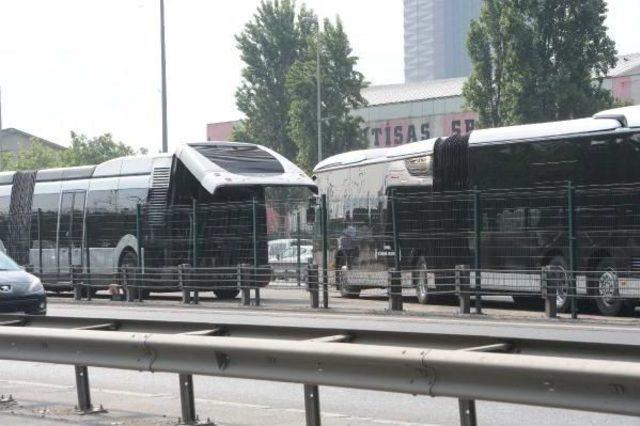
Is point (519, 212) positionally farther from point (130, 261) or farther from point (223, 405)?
Answer: point (223, 405)

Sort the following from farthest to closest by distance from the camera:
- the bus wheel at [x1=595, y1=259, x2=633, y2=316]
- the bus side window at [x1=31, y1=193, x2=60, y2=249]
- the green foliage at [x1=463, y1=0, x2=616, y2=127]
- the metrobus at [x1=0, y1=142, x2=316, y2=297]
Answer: the green foliage at [x1=463, y1=0, x2=616, y2=127] → the bus side window at [x1=31, y1=193, x2=60, y2=249] → the metrobus at [x1=0, y1=142, x2=316, y2=297] → the bus wheel at [x1=595, y1=259, x2=633, y2=316]

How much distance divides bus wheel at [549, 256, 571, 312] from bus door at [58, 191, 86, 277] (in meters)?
14.3

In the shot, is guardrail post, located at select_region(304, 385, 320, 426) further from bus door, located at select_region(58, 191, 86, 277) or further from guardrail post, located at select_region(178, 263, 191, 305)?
bus door, located at select_region(58, 191, 86, 277)

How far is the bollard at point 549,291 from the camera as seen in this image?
2053 cm

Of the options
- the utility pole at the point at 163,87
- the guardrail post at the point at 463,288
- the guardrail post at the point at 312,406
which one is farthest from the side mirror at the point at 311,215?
the guardrail post at the point at 312,406

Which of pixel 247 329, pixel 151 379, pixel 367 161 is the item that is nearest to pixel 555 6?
pixel 367 161

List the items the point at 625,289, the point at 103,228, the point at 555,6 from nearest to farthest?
1. the point at 625,289
2. the point at 103,228
3. the point at 555,6

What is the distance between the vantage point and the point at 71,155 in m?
103

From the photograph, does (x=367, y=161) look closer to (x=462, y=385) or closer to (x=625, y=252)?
(x=625, y=252)

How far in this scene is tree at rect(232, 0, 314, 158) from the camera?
76312 mm

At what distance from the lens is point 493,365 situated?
24.2ft

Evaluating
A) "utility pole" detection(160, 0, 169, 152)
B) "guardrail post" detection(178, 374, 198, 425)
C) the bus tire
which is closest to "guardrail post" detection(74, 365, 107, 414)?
"guardrail post" detection(178, 374, 198, 425)

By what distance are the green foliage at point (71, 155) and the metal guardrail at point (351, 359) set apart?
9175 centimetres

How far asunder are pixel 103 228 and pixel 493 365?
25.4m
